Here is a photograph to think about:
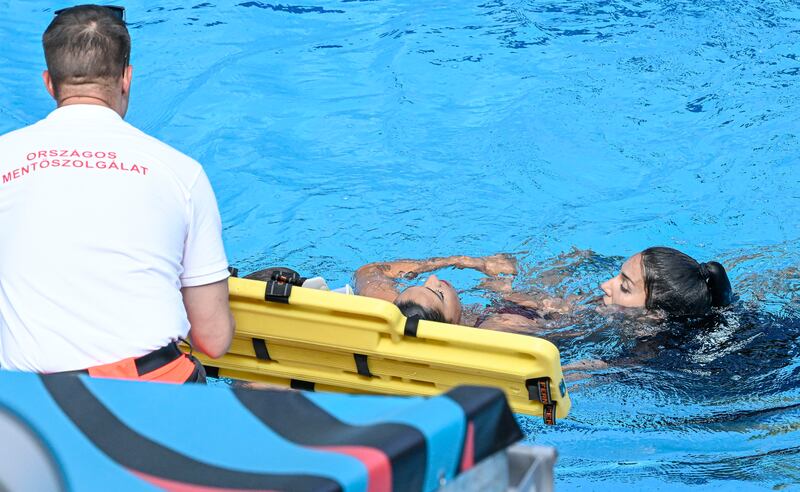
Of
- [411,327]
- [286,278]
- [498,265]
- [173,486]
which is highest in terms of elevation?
[173,486]

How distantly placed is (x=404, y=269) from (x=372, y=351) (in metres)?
1.75

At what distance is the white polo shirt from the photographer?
2.78 m

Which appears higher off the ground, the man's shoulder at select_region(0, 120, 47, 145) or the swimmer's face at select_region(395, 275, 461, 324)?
the man's shoulder at select_region(0, 120, 47, 145)

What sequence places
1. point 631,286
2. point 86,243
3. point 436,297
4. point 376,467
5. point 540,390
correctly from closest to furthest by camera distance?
1. point 376,467
2. point 86,243
3. point 540,390
4. point 436,297
5. point 631,286

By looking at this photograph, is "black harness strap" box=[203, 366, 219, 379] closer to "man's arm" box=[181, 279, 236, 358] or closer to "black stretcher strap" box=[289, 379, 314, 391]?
"black stretcher strap" box=[289, 379, 314, 391]

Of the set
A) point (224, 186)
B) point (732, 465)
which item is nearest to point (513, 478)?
point (732, 465)

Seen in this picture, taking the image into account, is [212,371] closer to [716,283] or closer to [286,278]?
[286,278]

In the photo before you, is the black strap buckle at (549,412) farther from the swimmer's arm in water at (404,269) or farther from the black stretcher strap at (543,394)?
the swimmer's arm in water at (404,269)

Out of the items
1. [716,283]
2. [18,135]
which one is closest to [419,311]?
[716,283]

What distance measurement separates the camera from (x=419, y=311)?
4414 mm

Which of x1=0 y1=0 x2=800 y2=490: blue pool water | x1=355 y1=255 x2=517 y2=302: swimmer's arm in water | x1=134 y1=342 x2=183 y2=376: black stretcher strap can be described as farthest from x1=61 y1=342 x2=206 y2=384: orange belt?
x1=355 y1=255 x2=517 y2=302: swimmer's arm in water

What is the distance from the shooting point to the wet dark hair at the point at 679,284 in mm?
4809

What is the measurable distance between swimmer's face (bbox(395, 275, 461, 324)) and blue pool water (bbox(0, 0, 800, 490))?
25.5 inches

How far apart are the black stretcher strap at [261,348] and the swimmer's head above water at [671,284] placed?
193 centimetres
